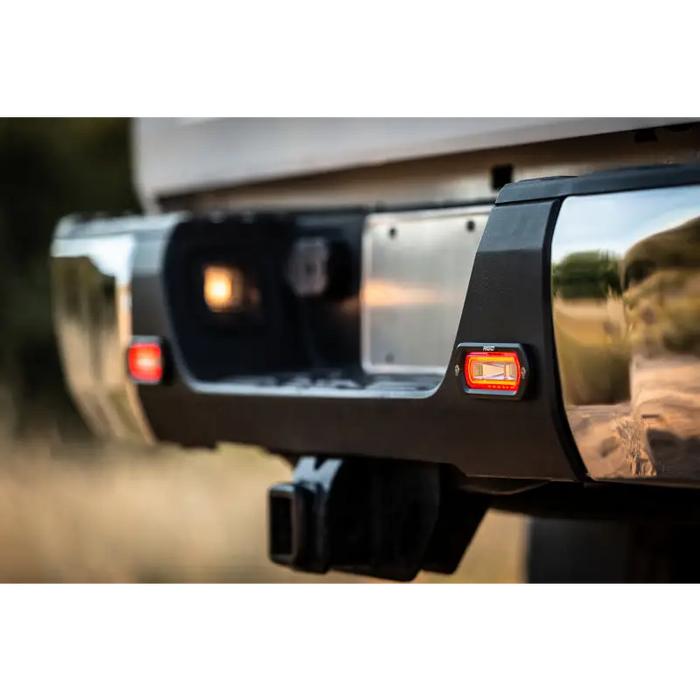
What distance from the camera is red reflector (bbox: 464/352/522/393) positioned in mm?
2697

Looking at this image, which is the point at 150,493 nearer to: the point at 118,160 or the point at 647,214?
the point at 118,160

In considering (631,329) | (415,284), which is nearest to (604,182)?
(631,329)

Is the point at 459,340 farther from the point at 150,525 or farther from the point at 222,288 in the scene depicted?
the point at 150,525

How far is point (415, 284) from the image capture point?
3.44m

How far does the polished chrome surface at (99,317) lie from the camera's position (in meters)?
3.68

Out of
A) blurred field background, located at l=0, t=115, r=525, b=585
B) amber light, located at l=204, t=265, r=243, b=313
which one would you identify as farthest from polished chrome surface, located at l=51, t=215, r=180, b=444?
blurred field background, located at l=0, t=115, r=525, b=585

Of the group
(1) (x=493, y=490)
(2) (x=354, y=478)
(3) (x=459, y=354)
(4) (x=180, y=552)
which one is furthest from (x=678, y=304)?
(4) (x=180, y=552)

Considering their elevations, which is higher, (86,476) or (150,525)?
(86,476)

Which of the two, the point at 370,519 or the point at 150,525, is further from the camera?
the point at 150,525

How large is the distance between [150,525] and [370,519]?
441 centimetres

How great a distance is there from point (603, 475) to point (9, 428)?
6.34 m

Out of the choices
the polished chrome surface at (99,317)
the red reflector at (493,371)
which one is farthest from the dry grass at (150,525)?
the red reflector at (493,371)

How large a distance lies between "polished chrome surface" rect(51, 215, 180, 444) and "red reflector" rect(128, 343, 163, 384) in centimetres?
4

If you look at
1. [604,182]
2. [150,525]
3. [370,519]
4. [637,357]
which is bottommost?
[150,525]
